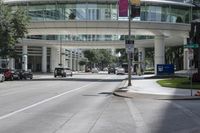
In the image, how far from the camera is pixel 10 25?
5784 centimetres

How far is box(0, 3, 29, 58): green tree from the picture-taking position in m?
56.6

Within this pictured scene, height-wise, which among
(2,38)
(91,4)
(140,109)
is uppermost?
(91,4)

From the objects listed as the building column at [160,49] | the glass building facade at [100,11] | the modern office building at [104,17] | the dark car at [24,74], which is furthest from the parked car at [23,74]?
A: the building column at [160,49]

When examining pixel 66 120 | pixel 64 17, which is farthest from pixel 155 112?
pixel 64 17

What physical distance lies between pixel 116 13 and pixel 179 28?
932 cm

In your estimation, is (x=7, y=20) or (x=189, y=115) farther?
(x=7, y=20)

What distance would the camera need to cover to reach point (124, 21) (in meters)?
56.5

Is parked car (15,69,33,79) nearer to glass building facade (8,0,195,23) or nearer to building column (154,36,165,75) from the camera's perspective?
glass building facade (8,0,195,23)

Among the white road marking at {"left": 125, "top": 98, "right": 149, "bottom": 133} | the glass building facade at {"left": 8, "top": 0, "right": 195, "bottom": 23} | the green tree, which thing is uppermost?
the glass building facade at {"left": 8, "top": 0, "right": 195, "bottom": 23}

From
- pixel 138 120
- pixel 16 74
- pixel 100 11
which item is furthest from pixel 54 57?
pixel 138 120

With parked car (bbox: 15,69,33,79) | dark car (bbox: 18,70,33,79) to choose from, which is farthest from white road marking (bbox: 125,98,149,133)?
dark car (bbox: 18,70,33,79)

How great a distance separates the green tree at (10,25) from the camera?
186 feet

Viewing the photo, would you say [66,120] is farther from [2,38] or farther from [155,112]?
[2,38]

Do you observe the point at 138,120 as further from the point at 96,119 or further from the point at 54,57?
the point at 54,57
